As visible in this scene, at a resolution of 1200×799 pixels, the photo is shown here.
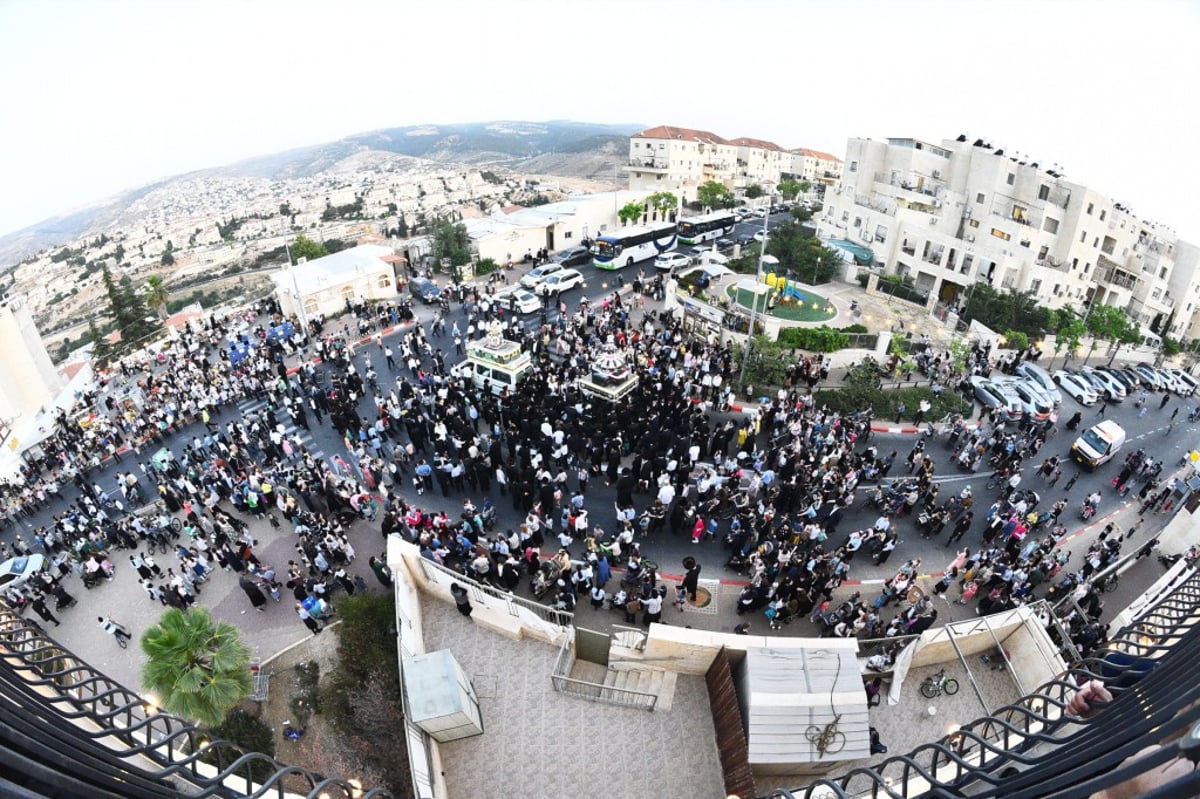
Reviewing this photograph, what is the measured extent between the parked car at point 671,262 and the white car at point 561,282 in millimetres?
5982

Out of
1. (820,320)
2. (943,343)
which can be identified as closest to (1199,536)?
(943,343)

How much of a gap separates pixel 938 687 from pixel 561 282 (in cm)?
3039

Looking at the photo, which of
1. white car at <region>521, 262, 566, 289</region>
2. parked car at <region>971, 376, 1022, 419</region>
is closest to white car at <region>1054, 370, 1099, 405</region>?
parked car at <region>971, 376, 1022, 419</region>

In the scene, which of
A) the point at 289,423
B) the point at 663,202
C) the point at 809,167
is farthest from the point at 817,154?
the point at 289,423

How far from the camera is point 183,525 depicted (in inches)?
679

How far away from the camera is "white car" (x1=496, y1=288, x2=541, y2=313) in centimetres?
3262

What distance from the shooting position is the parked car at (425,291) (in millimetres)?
34125

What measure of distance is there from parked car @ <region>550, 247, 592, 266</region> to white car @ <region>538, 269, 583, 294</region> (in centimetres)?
426

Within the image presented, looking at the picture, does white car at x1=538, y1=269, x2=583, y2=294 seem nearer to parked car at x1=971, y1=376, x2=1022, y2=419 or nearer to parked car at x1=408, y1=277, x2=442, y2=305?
parked car at x1=408, y1=277, x2=442, y2=305

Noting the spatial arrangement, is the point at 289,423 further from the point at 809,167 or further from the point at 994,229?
the point at 809,167

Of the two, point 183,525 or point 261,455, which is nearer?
point 183,525

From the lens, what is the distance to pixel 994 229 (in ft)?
119

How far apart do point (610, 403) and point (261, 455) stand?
1297 centimetres

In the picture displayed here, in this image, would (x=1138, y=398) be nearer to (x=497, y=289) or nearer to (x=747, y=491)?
(x=747, y=491)
